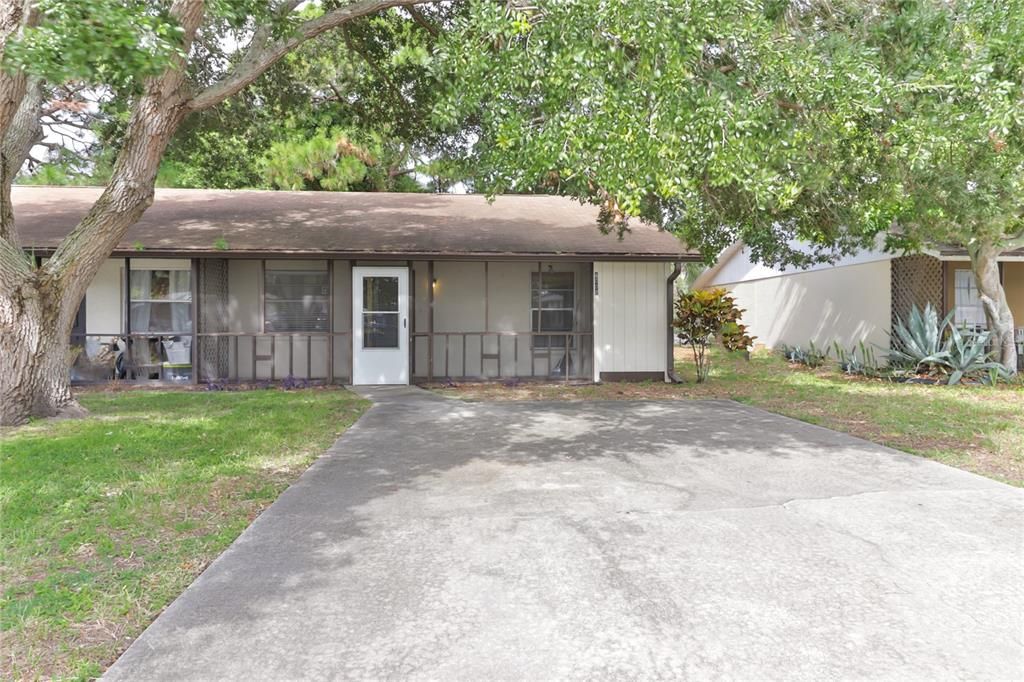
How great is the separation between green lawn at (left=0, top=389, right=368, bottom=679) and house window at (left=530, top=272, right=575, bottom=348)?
211 inches

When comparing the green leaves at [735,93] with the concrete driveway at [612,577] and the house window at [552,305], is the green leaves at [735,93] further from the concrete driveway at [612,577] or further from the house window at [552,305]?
the house window at [552,305]

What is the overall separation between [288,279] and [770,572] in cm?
1067

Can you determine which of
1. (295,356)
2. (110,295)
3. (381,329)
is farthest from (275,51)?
(110,295)

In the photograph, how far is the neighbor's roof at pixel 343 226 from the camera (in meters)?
10.9

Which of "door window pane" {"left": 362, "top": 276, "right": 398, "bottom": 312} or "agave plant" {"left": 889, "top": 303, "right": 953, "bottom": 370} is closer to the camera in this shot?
"agave plant" {"left": 889, "top": 303, "right": 953, "bottom": 370}

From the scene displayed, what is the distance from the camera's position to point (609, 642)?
2588 mm

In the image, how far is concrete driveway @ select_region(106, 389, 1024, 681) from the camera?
247 centimetres

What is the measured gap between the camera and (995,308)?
11289 mm

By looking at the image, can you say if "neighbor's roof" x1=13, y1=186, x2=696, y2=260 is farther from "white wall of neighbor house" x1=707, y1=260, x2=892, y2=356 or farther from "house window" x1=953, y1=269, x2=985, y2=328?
"house window" x1=953, y1=269, x2=985, y2=328

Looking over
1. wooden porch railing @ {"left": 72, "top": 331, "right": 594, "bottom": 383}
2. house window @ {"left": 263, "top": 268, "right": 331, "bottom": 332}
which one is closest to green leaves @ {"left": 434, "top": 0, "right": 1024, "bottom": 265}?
wooden porch railing @ {"left": 72, "top": 331, "right": 594, "bottom": 383}

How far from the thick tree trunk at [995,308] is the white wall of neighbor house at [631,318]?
552 centimetres

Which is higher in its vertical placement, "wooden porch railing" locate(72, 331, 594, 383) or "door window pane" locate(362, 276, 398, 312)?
"door window pane" locate(362, 276, 398, 312)

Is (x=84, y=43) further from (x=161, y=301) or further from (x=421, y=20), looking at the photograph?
(x=161, y=301)

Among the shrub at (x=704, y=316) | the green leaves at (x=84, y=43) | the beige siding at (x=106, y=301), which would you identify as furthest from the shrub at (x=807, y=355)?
the beige siding at (x=106, y=301)
